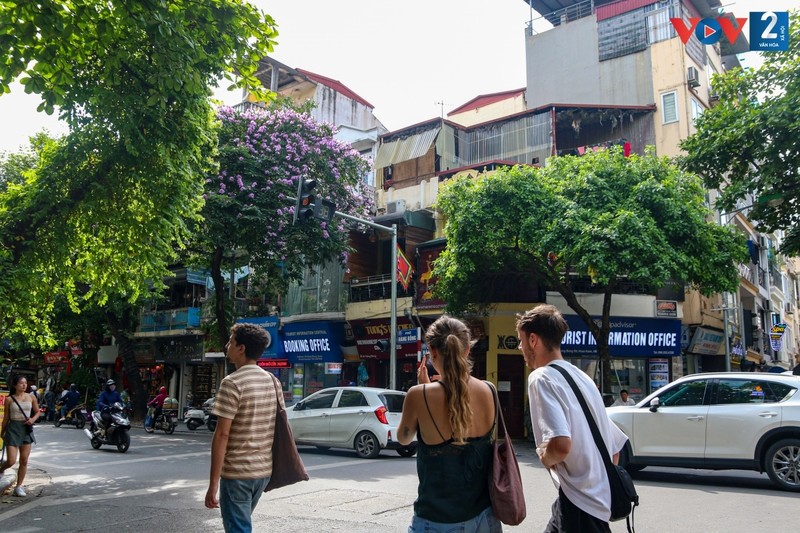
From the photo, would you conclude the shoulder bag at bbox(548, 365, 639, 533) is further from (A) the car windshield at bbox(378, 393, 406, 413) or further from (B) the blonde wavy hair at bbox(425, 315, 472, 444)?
(A) the car windshield at bbox(378, 393, 406, 413)

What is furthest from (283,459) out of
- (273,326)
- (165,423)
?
(273,326)

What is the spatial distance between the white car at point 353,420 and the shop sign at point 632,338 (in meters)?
8.33

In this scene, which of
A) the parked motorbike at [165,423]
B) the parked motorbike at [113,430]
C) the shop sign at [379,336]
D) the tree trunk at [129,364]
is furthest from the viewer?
the tree trunk at [129,364]

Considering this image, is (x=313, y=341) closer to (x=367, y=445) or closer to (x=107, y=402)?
(x=107, y=402)

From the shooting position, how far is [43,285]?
11.4 m

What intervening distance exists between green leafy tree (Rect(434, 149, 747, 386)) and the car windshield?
452 centimetres

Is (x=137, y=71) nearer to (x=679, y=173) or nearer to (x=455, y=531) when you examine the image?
(x=455, y=531)

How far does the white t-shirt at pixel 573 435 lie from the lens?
3086 mm

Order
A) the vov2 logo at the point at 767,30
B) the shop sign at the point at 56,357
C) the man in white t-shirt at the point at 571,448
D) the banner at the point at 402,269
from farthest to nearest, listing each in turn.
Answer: the shop sign at the point at 56,357 → the banner at the point at 402,269 → the vov2 logo at the point at 767,30 → the man in white t-shirt at the point at 571,448

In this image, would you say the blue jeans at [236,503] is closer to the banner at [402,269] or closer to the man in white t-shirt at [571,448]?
the man in white t-shirt at [571,448]

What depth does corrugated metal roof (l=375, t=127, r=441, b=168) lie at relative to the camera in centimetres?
2652

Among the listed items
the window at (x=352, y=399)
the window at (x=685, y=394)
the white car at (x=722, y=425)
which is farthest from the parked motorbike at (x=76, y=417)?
the window at (x=685, y=394)

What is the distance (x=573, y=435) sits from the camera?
313 centimetres

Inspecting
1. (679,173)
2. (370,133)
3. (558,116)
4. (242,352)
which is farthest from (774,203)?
(370,133)
